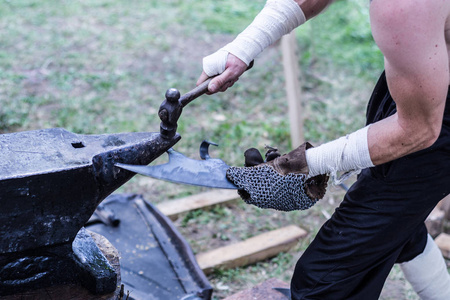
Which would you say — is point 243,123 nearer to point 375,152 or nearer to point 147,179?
point 147,179

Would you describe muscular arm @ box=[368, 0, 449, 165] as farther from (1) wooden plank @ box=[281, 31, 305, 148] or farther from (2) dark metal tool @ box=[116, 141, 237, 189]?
(1) wooden plank @ box=[281, 31, 305, 148]

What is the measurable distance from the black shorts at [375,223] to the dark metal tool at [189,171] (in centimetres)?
50

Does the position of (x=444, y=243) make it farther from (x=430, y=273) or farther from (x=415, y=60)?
(x=415, y=60)

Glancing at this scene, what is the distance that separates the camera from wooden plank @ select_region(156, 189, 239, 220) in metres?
3.55

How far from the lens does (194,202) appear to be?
3.68m

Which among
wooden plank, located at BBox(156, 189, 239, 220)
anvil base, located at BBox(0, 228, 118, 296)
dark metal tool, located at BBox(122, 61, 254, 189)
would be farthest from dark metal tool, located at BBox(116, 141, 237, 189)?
wooden plank, located at BBox(156, 189, 239, 220)

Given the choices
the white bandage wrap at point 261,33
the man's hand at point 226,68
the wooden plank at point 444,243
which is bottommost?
the wooden plank at point 444,243

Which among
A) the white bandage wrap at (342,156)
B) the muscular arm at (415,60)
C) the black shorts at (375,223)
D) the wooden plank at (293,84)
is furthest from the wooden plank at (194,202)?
the muscular arm at (415,60)

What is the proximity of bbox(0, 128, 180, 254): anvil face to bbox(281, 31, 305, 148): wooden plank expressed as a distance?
2272 millimetres

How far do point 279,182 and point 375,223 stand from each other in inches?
16.9

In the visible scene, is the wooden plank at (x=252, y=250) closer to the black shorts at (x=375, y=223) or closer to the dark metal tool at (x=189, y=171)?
the black shorts at (x=375, y=223)

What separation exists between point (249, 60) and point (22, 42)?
5.00 meters

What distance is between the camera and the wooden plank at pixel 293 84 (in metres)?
3.95

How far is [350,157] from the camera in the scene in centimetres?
183
